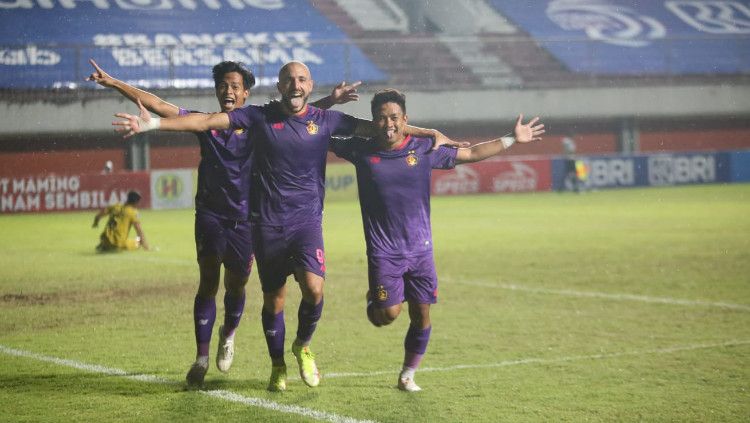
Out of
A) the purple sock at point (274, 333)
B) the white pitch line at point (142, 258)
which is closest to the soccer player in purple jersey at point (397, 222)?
the purple sock at point (274, 333)

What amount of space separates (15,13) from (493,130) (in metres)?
17.9

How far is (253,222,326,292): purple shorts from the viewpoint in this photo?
716 cm

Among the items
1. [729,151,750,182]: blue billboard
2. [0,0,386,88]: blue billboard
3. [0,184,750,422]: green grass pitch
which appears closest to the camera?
[0,184,750,422]: green grass pitch

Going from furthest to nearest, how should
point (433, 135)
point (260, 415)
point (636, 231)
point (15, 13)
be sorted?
point (15, 13) → point (636, 231) → point (433, 135) → point (260, 415)

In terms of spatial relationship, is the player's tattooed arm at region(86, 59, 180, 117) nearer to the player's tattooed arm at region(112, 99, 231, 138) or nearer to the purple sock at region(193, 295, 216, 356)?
the player's tattooed arm at region(112, 99, 231, 138)

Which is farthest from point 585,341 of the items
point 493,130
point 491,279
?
point 493,130

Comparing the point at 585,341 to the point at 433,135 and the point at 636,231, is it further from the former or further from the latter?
the point at 636,231

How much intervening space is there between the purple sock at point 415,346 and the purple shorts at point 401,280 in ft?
0.69

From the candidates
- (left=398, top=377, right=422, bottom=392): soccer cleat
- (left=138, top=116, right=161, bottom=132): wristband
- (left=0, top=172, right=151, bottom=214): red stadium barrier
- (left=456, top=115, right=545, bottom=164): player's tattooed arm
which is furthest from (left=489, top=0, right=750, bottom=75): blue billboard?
(left=138, top=116, right=161, bottom=132): wristband

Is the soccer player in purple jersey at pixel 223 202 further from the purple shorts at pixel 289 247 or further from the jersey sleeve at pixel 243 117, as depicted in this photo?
the purple shorts at pixel 289 247

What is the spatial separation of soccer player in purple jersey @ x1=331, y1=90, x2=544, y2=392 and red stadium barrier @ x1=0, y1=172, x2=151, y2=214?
25294 mm

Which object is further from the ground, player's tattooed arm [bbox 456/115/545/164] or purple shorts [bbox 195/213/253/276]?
player's tattooed arm [bbox 456/115/545/164]

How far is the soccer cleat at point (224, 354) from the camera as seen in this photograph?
303 inches

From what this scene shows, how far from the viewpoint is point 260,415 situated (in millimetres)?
6418
